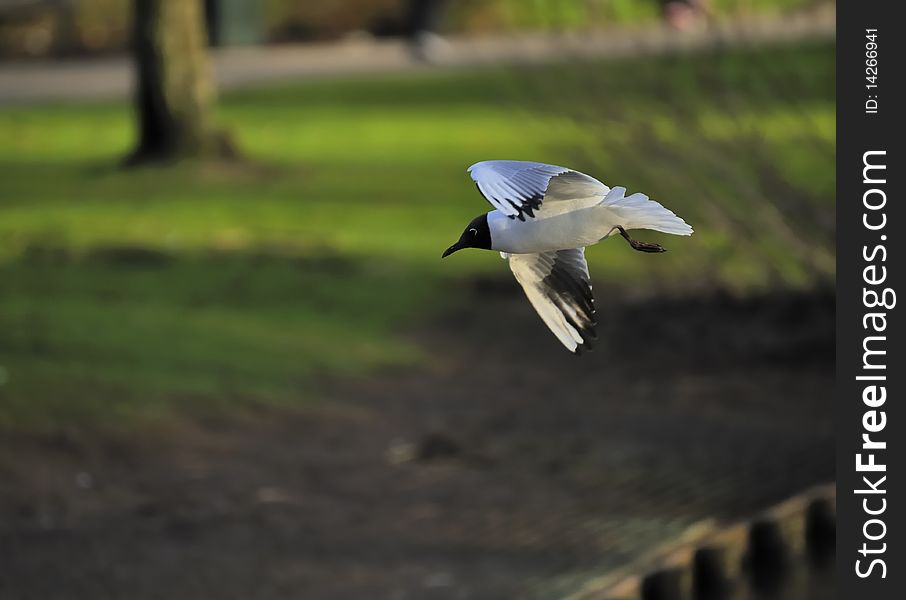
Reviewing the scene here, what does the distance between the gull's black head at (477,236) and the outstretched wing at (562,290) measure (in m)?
0.12

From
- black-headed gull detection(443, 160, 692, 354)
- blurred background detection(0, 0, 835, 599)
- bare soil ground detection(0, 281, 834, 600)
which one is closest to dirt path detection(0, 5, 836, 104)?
blurred background detection(0, 0, 835, 599)

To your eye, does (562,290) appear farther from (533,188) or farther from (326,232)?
(326,232)

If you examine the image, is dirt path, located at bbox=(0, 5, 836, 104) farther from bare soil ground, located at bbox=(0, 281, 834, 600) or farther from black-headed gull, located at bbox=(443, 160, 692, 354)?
black-headed gull, located at bbox=(443, 160, 692, 354)

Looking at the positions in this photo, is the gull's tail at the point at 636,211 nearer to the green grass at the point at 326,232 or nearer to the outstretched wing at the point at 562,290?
the outstretched wing at the point at 562,290

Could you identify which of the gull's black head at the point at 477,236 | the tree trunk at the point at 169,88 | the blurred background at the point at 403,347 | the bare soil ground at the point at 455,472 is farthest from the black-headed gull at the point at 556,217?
the tree trunk at the point at 169,88

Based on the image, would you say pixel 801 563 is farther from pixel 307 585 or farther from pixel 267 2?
pixel 267 2

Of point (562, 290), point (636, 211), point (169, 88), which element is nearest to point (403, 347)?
point (169, 88)

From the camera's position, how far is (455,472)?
996 cm

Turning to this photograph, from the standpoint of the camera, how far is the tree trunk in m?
17.2

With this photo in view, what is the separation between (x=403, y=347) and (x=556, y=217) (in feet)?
33.5

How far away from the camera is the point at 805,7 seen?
35.8 ft

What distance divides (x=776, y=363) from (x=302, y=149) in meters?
7.96

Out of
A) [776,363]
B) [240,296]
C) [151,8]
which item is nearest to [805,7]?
[776,363]

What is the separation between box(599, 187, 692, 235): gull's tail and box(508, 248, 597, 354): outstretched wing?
91 mm
